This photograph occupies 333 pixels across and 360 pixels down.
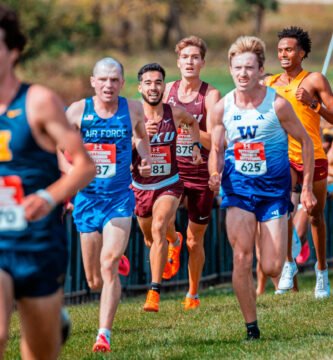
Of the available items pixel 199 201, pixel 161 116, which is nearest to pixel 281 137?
pixel 161 116

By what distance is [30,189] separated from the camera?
20.1 ft

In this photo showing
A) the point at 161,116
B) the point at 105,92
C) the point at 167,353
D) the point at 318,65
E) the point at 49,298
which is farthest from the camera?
the point at 318,65

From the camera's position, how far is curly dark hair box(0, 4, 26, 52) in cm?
604

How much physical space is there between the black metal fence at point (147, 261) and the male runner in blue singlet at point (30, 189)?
907 centimetres

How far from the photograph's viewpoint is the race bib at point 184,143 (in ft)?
40.6

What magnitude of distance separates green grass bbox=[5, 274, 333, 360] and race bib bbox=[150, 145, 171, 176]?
137 cm

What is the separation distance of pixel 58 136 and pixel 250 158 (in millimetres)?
3505

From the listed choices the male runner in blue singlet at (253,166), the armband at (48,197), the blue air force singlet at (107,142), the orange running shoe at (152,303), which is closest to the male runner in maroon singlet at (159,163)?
the orange running shoe at (152,303)

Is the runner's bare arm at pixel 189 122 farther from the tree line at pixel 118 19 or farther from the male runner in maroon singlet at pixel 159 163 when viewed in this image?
the tree line at pixel 118 19

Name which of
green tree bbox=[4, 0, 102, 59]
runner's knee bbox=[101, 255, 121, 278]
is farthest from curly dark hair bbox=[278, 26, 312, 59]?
green tree bbox=[4, 0, 102, 59]

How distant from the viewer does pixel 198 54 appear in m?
12.5

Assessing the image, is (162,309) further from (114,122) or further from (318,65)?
(318,65)

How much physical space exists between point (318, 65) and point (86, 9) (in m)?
17.4

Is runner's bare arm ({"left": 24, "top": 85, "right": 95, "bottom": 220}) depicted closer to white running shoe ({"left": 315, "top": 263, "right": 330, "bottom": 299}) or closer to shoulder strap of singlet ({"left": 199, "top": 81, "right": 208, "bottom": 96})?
shoulder strap of singlet ({"left": 199, "top": 81, "right": 208, "bottom": 96})
